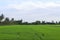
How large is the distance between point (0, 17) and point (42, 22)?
38104 millimetres

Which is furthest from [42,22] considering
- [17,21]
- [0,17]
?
[0,17]

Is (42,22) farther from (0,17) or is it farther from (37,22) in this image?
(0,17)

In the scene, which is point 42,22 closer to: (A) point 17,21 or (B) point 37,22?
(B) point 37,22

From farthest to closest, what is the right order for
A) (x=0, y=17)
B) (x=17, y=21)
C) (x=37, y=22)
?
(x=0, y=17), (x=17, y=21), (x=37, y=22)

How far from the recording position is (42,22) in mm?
132875

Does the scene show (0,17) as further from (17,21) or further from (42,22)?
(42,22)

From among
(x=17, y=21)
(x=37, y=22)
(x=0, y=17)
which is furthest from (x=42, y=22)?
(x=0, y=17)

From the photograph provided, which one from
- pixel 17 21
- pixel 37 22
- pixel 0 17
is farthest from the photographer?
pixel 0 17

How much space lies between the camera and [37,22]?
431ft

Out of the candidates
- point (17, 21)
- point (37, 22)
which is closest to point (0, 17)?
point (17, 21)

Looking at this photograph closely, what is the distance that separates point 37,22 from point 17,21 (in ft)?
51.6

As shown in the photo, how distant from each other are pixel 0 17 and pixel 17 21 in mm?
21676

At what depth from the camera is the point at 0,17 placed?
158125 mm

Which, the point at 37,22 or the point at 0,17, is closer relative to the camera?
the point at 37,22
